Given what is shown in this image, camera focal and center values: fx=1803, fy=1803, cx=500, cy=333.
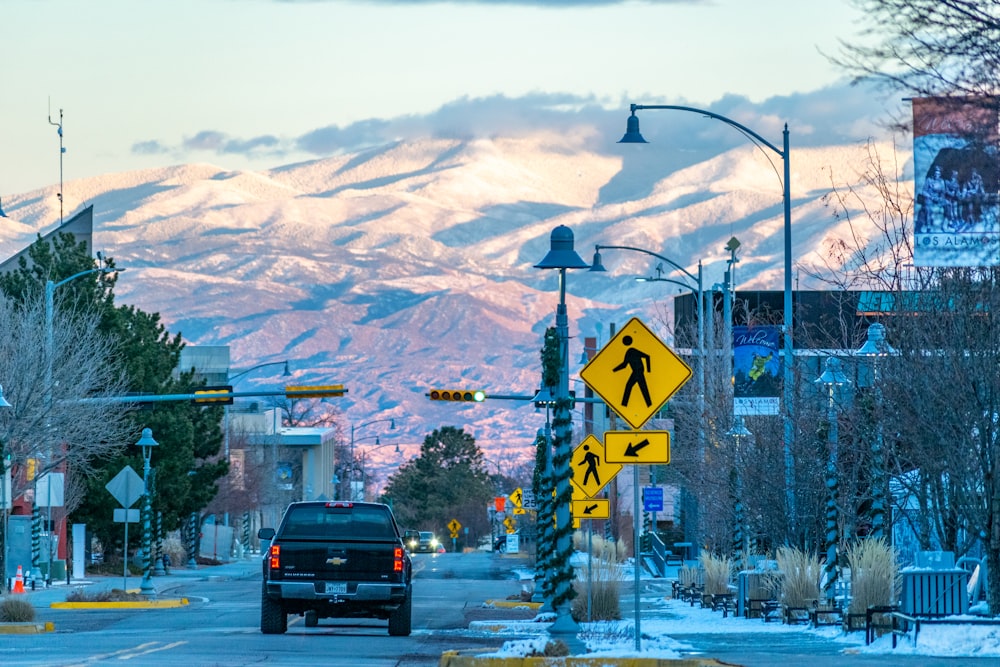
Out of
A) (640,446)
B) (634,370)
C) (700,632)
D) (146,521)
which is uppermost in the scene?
(634,370)

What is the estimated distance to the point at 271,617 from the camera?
2641 cm

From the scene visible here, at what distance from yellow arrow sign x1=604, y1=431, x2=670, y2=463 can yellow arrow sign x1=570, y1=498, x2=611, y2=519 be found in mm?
8145

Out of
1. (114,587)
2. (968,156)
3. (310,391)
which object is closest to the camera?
(968,156)

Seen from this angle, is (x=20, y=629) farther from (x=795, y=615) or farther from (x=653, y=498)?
(x=653, y=498)

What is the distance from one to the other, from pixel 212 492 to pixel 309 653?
41978 millimetres

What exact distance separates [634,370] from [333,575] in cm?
831

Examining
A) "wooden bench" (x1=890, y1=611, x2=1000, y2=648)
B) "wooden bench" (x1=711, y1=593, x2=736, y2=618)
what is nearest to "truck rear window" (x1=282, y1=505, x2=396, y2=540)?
"wooden bench" (x1=711, y1=593, x2=736, y2=618)

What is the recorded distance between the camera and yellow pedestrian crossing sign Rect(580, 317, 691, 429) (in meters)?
19.1

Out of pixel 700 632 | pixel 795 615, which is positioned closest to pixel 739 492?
pixel 795 615

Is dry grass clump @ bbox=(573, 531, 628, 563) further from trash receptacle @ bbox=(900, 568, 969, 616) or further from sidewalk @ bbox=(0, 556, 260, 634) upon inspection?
trash receptacle @ bbox=(900, 568, 969, 616)

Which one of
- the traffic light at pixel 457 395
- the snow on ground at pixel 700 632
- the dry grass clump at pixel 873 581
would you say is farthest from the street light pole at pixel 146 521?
the dry grass clump at pixel 873 581

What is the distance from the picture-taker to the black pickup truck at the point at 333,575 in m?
25.9

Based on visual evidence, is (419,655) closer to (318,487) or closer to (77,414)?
(77,414)

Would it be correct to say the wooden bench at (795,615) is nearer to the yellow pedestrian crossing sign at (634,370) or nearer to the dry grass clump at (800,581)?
the dry grass clump at (800,581)
